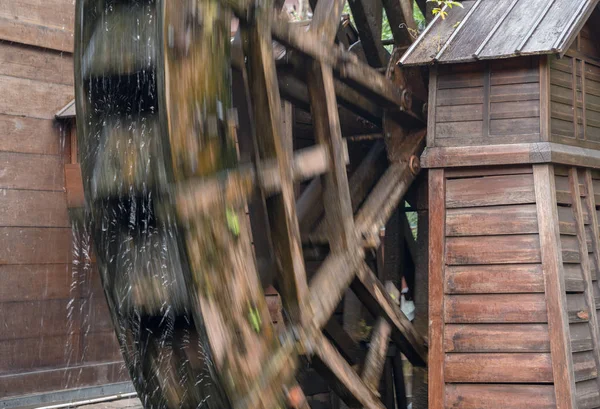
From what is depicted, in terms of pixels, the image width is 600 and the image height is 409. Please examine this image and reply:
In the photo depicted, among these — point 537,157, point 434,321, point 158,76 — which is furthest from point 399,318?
point 158,76

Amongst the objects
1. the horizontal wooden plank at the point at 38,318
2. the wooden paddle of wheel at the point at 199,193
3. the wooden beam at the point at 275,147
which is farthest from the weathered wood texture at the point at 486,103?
the horizontal wooden plank at the point at 38,318

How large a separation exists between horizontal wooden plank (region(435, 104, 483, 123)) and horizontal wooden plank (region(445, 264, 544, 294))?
906 millimetres

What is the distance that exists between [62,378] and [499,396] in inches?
117

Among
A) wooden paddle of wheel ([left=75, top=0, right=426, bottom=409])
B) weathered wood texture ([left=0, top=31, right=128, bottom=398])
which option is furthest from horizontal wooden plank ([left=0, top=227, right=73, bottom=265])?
wooden paddle of wheel ([left=75, top=0, right=426, bottom=409])

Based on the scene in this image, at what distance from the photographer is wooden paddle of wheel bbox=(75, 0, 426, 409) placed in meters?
3.78

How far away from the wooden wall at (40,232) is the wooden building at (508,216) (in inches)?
102

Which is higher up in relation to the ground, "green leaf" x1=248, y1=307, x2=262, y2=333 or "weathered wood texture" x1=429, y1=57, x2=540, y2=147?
"weathered wood texture" x1=429, y1=57, x2=540, y2=147

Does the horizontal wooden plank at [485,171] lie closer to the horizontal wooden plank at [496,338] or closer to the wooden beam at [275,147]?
the horizontal wooden plank at [496,338]

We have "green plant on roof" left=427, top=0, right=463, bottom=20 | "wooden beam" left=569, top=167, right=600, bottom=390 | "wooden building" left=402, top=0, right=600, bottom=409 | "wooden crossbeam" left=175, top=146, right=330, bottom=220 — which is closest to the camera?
"wooden crossbeam" left=175, top=146, right=330, bottom=220

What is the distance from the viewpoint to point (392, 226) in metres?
6.77

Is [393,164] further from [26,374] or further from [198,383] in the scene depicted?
[26,374]

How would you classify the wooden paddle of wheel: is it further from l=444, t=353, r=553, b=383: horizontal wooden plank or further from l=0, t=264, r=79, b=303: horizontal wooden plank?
l=0, t=264, r=79, b=303: horizontal wooden plank

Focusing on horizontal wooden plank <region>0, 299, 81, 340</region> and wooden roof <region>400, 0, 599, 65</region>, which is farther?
horizontal wooden plank <region>0, 299, 81, 340</region>

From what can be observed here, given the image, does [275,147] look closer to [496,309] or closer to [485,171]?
[485,171]
